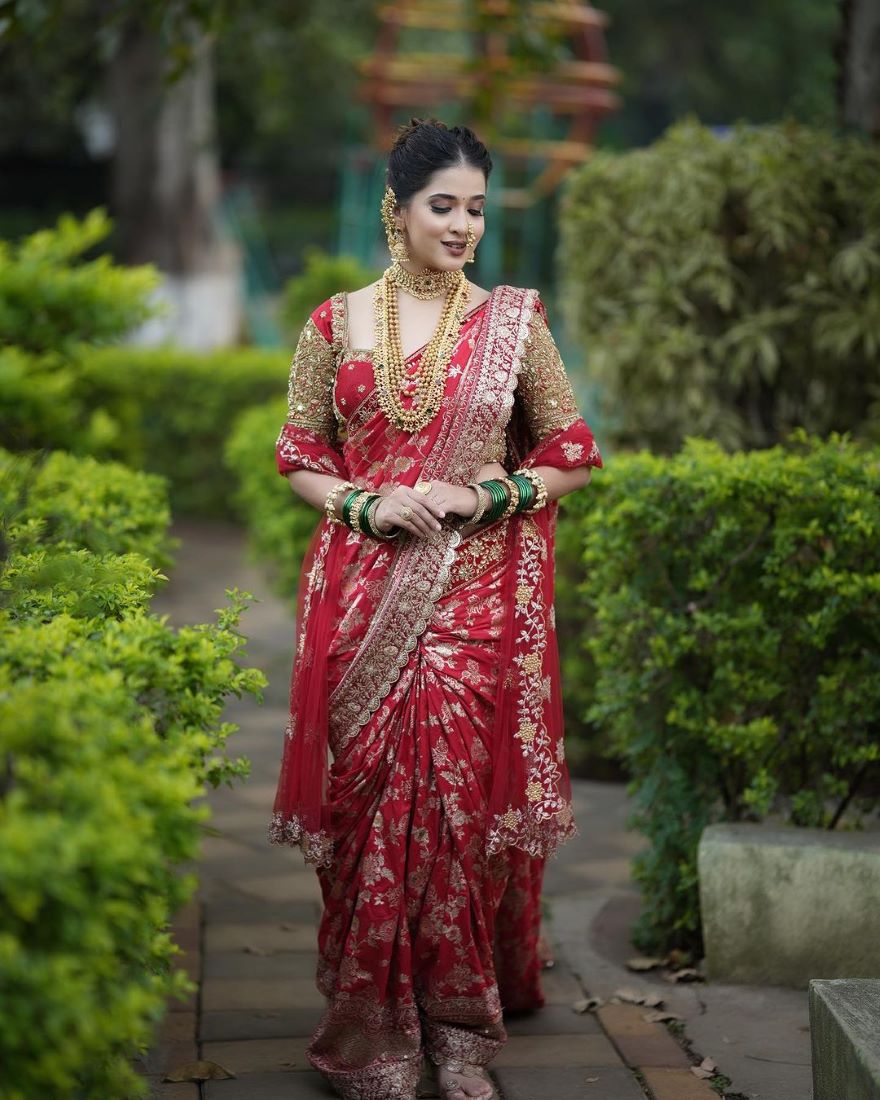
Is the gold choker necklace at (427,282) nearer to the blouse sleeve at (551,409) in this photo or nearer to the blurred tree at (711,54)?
the blouse sleeve at (551,409)

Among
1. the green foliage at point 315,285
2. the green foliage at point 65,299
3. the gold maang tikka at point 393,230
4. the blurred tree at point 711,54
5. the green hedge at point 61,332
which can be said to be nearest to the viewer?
the gold maang tikka at point 393,230

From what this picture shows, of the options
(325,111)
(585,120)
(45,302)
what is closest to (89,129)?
(325,111)

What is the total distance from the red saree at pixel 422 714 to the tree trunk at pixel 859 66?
11.4ft

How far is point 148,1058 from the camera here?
11.5 ft

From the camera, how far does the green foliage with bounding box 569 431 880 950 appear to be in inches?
160

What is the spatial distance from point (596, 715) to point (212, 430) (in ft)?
28.3

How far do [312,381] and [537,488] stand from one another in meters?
→ 0.56

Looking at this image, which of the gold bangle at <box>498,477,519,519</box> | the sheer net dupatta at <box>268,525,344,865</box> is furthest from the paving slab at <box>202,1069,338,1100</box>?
the gold bangle at <box>498,477,519,519</box>

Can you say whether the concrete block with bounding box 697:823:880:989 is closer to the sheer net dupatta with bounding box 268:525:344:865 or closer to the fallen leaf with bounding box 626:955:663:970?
the fallen leaf with bounding box 626:955:663:970

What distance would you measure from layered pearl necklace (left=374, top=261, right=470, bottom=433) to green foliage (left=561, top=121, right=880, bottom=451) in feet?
8.86

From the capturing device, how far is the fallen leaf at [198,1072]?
346 centimetres

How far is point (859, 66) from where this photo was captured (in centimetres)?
648

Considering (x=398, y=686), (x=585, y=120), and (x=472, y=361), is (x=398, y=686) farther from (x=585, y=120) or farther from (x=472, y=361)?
(x=585, y=120)

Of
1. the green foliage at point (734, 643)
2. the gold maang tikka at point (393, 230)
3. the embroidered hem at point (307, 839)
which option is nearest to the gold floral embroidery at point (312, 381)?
the gold maang tikka at point (393, 230)
